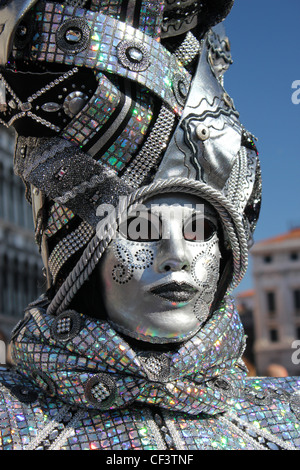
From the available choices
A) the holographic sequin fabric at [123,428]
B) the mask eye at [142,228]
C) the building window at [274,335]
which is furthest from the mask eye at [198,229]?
the building window at [274,335]

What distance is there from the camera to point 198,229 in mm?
2584

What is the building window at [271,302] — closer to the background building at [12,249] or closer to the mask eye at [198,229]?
the background building at [12,249]

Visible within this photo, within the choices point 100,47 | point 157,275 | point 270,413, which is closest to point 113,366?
point 157,275

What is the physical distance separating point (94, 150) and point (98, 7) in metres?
0.55

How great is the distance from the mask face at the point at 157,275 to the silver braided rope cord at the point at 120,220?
4 centimetres

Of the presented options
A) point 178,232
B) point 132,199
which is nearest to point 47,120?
point 132,199

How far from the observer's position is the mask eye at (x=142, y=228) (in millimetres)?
2479

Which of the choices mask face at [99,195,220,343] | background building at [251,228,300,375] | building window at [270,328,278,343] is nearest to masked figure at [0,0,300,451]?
mask face at [99,195,220,343]

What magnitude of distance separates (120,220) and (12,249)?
24.8m

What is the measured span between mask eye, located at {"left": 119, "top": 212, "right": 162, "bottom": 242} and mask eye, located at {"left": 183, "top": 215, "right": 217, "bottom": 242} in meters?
0.11

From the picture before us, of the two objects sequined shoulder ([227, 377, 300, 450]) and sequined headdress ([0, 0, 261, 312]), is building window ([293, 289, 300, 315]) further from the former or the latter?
sequined headdress ([0, 0, 261, 312])

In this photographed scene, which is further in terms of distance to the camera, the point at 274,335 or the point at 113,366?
the point at 274,335

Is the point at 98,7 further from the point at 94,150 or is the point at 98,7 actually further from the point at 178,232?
the point at 178,232

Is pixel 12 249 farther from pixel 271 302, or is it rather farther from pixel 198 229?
pixel 198 229
